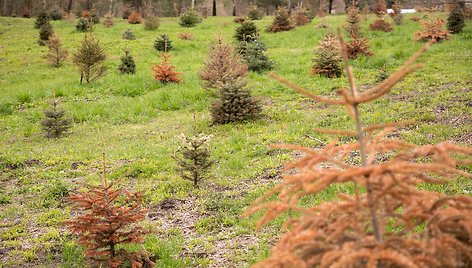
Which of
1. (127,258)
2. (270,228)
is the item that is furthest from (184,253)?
(270,228)

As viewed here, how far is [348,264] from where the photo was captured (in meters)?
2.67

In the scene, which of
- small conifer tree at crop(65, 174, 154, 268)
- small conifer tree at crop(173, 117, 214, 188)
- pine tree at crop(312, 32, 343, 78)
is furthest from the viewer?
pine tree at crop(312, 32, 343, 78)

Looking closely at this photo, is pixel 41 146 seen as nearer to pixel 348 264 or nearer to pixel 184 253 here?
pixel 184 253

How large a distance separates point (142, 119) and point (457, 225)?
14.2m

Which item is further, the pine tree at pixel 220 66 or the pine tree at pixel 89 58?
the pine tree at pixel 89 58

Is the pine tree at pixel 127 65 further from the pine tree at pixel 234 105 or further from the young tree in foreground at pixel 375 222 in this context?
the young tree in foreground at pixel 375 222

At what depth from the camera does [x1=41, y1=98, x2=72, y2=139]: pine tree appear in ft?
48.0

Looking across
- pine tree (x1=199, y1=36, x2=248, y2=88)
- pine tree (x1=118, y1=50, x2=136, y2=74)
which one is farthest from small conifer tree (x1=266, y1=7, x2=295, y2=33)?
pine tree (x1=199, y1=36, x2=248, y2=88)

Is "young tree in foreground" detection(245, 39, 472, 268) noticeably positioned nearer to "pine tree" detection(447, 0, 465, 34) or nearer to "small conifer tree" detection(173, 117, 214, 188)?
"small conifer tree" detection(173, 117, 214, 188)

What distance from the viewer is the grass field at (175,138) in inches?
300

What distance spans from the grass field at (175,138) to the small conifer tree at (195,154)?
346 millimetres

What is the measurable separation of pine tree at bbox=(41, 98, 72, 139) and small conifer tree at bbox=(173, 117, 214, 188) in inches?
276

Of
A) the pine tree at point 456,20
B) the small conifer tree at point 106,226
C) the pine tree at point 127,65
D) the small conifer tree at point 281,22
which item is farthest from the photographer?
the small conifer tree at point 281,22

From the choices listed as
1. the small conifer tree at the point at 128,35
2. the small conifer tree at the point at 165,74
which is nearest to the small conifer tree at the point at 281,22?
the small conifer tree at the point at 128,35
